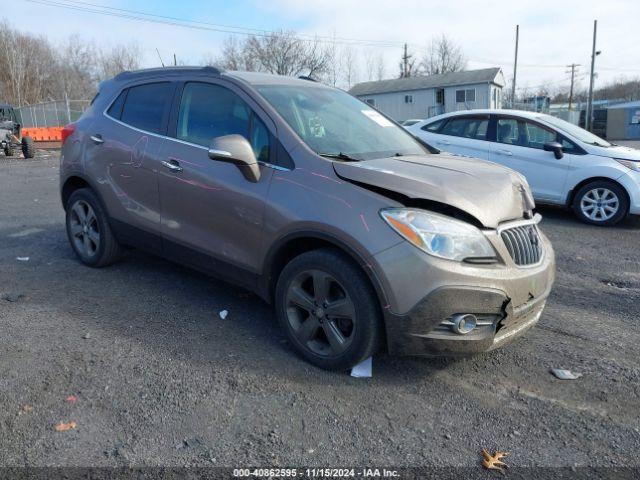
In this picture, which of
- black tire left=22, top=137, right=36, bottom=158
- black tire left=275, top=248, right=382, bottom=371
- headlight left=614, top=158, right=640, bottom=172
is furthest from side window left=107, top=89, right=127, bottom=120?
black tire left=22, top=137, right=36, bottom=158

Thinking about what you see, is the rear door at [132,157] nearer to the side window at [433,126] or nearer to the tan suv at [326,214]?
the tan suv at [326,214]

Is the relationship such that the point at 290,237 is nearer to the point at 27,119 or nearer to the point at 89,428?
the point at 89,428

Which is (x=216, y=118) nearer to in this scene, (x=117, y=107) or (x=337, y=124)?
(x=337, y=124)

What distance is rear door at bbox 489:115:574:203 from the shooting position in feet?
26.7

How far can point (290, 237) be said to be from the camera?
335 cm

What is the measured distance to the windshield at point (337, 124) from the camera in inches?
144

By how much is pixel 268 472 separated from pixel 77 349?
6.07 feet

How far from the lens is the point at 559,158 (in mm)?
8070

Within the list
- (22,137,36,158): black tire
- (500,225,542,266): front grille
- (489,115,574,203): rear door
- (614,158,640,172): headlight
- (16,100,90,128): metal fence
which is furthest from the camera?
(16,100,90,128): metal fence

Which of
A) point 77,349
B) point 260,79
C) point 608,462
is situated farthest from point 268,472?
point 260,79

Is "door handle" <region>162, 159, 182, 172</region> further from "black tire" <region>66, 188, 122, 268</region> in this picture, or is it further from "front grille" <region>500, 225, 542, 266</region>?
"front grille" <region>500, 225, 542, 266</region>

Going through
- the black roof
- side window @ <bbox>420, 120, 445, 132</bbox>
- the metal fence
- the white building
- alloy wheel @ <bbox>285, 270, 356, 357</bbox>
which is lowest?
alloy wheel @ <bbox>285, 270, 356, 357</bbox>

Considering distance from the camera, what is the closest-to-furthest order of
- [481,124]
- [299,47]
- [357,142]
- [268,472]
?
[268,472] < [357,142] < [481,124] < [299,47]

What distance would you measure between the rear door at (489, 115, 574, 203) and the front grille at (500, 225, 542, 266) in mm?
5261
